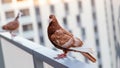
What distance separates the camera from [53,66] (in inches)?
30.0

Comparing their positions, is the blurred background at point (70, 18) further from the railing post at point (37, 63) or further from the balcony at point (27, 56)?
the railing post at point (37, 63)

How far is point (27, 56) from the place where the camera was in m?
0.95

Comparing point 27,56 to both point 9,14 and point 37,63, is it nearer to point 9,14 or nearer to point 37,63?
point 37,63

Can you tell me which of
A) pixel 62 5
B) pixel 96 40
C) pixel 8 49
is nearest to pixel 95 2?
pixel 62 5

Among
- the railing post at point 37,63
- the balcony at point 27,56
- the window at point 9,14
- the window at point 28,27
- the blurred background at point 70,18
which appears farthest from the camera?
the window at point 28,27

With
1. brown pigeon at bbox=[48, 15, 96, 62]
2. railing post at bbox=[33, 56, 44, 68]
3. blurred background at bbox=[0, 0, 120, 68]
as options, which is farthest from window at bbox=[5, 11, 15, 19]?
brown pigeon at bbox=[48, 15, 96, 62]

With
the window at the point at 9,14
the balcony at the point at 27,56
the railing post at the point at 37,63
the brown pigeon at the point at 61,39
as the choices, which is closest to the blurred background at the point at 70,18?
the window at the point at 9,14

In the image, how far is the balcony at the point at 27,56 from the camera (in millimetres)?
725

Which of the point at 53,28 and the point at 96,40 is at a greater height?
the point at 53,28

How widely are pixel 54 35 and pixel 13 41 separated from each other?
1.13 ft

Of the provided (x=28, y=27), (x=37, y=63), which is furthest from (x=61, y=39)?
(x=28, y=27)

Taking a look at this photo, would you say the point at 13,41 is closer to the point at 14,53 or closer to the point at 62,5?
the point at 14,53

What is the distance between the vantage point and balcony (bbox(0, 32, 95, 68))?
2.38ft

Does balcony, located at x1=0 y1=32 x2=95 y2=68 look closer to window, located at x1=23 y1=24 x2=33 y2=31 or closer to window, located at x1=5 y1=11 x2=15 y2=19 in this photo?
window, located at x1=5 y1=11 x2=15 y2=19
